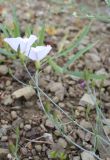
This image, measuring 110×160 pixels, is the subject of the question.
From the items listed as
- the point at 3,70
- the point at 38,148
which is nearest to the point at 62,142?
the point at 38,148

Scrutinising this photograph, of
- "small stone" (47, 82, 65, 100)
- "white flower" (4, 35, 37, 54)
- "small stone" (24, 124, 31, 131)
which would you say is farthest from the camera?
"small stone" (47, 82, 65, 100)

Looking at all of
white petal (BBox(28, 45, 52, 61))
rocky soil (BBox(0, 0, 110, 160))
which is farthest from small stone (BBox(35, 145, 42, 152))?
white petal (BBox(28, 45, 52, 61))

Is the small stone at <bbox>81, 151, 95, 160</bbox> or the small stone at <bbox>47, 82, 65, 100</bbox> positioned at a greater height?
the small stone at <bbox>47, 82, 65, 100</bbox>

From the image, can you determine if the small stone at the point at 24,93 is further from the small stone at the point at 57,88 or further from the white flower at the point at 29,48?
the white flower at the point at 29,48

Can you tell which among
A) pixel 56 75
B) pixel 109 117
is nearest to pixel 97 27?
pixel 56 75

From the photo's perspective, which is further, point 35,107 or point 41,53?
point 35,107

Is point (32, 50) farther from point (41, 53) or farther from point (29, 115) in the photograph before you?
point (29, 115)

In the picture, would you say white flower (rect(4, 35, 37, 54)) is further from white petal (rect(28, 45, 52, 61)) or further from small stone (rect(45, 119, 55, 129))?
small stone (rect(45, 119, 55, 129))

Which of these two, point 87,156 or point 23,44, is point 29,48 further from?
point 87,156
